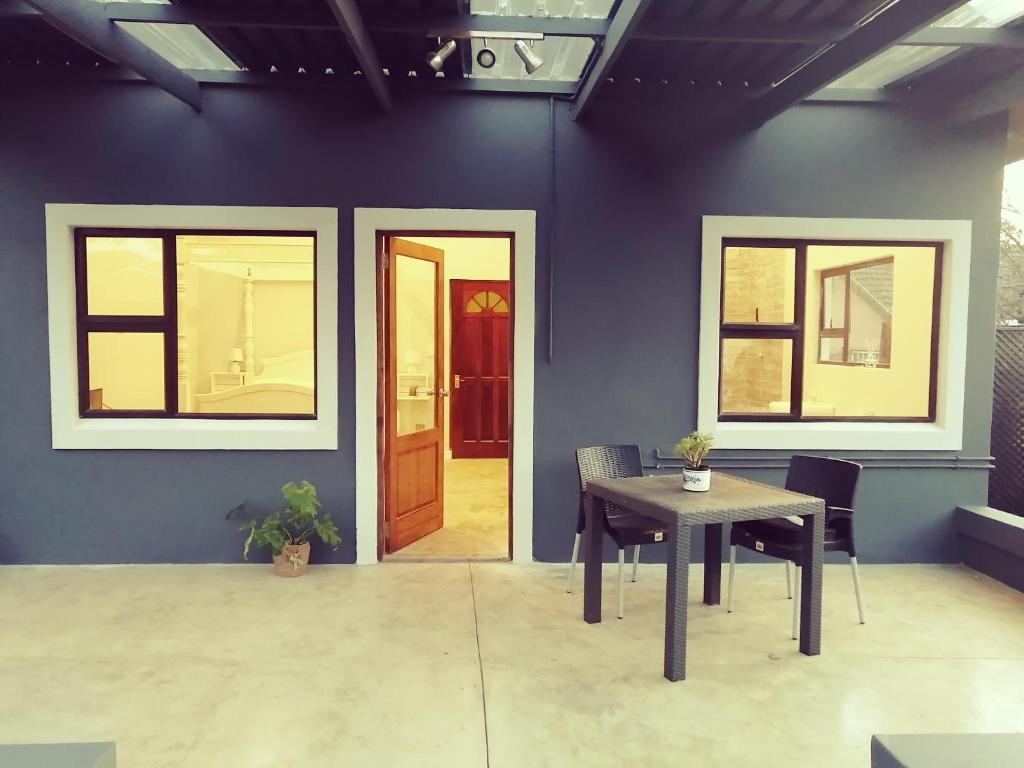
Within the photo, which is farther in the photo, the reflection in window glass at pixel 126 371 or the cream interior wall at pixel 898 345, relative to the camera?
the cream interior wall at pixel 898 345

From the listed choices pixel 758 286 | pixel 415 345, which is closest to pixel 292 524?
pixel 415 345

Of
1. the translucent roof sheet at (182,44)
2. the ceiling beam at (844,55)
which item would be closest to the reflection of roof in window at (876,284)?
the ceiling beam at (844,55)

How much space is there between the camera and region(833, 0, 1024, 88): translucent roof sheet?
3930 millimetres

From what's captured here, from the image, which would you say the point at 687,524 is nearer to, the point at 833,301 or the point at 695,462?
the point at 695,462

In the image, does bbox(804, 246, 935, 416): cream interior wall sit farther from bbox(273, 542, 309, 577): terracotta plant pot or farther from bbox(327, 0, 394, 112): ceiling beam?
bbox(273, 542, 309, 577): terracotta plant pot

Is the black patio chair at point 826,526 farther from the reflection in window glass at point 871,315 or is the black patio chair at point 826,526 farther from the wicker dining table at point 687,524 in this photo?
the reflection in window glass at point 871,315

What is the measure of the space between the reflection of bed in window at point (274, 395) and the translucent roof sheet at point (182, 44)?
2.05 metres

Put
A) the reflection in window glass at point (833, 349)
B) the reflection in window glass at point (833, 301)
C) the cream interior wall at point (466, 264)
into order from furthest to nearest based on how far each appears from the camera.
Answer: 1. the cream interior wall at point (466, 264)
2. the reflection in window glass at point (833, 349)
3. the reflection in window glass at point (833, 301)

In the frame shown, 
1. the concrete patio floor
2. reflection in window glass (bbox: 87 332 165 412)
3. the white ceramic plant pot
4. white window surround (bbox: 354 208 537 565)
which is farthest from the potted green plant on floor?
the white ceramic plant pot

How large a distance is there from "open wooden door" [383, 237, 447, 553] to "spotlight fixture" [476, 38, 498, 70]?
136cm

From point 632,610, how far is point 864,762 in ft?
5.30

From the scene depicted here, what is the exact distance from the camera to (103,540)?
15.9 feet

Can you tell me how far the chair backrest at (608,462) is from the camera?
439 cm

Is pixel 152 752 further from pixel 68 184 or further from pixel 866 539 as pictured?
pixel 866 539
